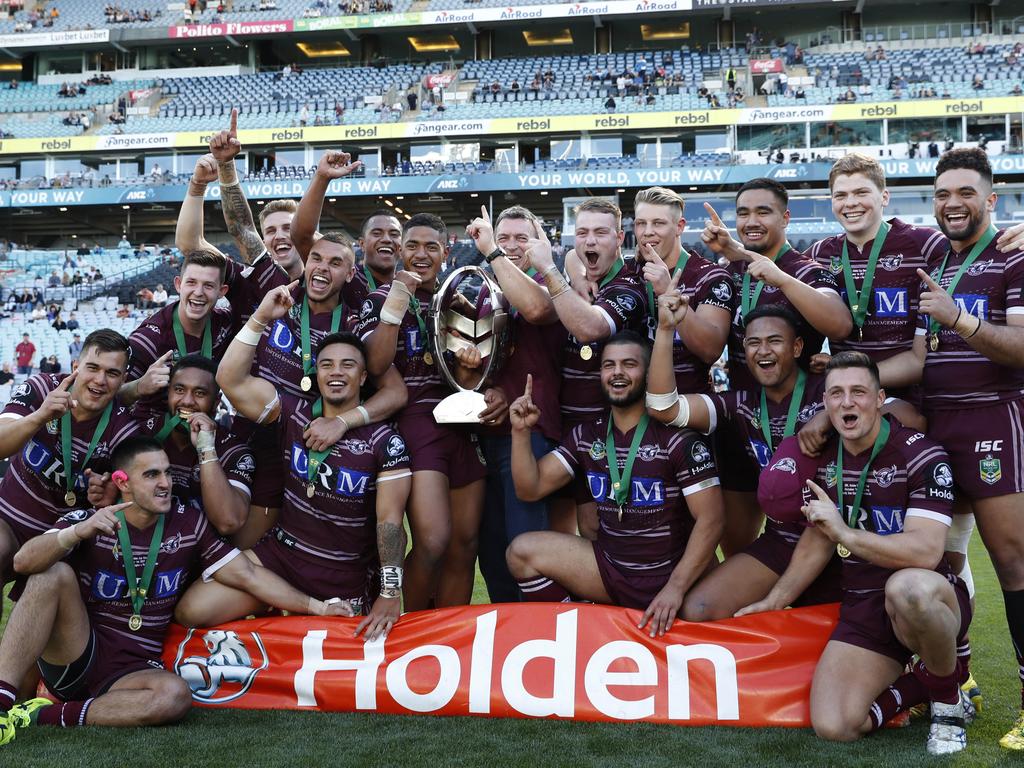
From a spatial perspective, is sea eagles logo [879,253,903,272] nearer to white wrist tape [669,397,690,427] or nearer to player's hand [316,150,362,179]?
white wrist tape [669,397,690,427]

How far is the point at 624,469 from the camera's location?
4.17 metres

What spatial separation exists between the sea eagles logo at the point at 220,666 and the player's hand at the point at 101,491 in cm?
69

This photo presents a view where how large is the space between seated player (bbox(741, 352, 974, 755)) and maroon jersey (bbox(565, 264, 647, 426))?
1.07 m

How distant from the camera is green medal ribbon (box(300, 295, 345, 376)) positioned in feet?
15.3

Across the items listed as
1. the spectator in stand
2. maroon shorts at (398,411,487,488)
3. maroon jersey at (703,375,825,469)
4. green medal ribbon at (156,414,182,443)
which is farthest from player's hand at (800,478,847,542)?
the spectator in stand

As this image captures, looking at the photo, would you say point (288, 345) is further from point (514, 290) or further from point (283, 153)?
point (283, 153)

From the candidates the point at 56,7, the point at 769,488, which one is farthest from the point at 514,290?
the point at 56,7

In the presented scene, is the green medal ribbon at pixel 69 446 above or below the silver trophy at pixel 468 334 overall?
below

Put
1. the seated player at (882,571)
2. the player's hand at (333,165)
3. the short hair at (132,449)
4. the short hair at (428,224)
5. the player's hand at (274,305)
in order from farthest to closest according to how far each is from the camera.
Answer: the short hair at (428,224) → the player's hand at (333,165) → the player's hand at (274,305) → the short hair at (132,449) → the seated player at (882,571)

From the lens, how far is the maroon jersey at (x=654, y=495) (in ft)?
13.6

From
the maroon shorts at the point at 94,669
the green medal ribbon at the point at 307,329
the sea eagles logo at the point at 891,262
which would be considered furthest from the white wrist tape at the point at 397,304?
the sea eagles logo at the point at 891,262

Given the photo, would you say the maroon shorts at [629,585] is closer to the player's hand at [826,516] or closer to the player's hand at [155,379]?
the player's hand at [826,516]

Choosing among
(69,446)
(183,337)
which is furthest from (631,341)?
(69,446)

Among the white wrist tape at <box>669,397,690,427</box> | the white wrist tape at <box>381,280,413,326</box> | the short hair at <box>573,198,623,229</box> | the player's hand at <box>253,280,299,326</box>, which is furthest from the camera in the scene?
the short hair at <box>573,198,623,229</box>
